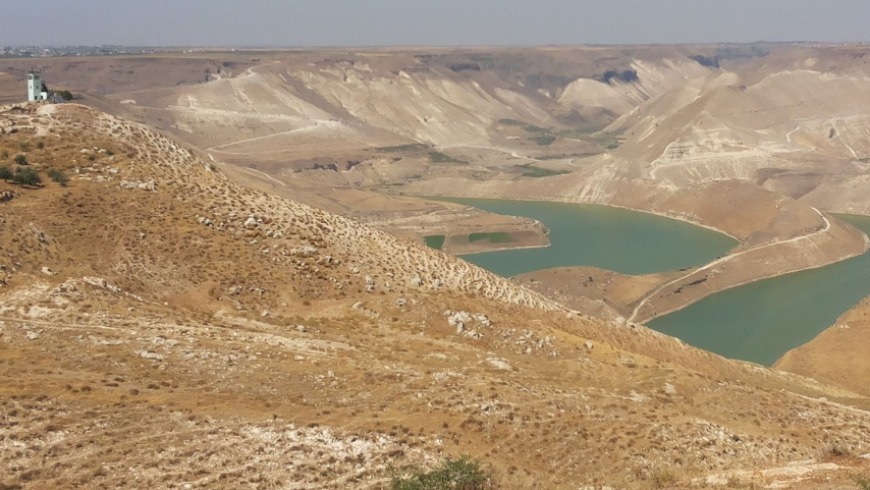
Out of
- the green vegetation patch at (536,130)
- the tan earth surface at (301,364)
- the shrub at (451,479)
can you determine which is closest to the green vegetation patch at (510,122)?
the green vegetation patch at (536,130)

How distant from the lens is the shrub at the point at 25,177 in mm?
18922

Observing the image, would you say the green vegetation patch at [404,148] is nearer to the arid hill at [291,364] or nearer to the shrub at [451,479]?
the arid hill at [291,364]

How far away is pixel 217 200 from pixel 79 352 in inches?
317

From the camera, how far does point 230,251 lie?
61.3ft

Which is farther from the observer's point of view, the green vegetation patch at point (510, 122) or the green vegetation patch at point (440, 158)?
the green vegetation patch at point (510, 122)

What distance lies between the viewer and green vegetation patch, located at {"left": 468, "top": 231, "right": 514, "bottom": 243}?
216ft

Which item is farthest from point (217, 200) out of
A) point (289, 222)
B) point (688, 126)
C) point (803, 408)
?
point (688, 126)

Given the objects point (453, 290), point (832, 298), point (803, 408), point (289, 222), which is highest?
point (289, 222)

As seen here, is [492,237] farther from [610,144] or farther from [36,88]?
[610,144]

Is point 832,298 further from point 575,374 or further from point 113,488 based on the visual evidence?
point 113,488

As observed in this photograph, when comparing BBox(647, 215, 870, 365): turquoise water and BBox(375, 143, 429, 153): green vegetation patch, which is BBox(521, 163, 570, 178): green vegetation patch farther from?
BBox(647, 215, 870, 365): turquoise water

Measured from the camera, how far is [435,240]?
66250mm

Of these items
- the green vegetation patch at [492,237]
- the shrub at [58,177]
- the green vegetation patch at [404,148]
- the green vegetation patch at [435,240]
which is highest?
the shrub at [58,177]

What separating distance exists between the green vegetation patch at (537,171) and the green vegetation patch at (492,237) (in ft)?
115
